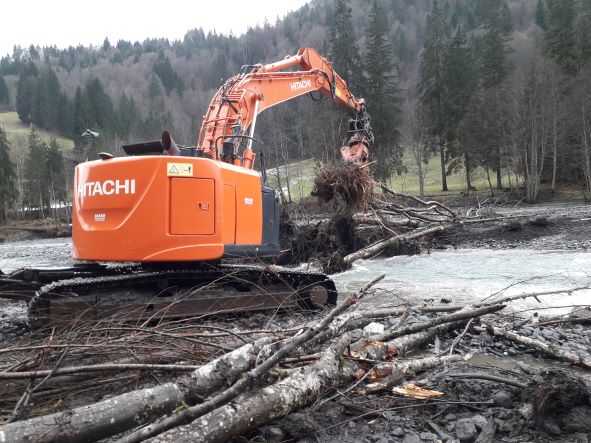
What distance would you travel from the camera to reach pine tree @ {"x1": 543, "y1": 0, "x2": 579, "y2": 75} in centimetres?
4306

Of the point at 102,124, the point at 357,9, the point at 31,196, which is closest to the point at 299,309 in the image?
the point at 31,196

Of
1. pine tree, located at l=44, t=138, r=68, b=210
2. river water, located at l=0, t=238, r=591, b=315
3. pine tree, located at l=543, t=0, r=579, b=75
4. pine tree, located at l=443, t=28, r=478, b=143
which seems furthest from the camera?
pine tree, located at l=44, t=138, r=68, b=210

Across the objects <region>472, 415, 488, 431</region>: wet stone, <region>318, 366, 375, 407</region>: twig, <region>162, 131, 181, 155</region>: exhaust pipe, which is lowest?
<region>472, 415, 488, 431</region>: wet stone

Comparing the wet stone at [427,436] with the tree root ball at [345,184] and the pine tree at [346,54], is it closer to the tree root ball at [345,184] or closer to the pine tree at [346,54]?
the tree root ball at [345,184]

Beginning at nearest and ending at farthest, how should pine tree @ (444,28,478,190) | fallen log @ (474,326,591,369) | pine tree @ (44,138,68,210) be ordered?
1. fallen log @ (474,326,591,369)
2. pine tree @ (444,28,478,190)
3. pine tree @ (44,138,68,210)

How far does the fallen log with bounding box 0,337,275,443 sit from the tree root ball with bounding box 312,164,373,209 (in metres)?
9.80

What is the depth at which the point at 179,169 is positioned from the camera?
661 cm

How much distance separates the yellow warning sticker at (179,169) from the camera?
6.55 metres

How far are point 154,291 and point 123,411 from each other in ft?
15.2

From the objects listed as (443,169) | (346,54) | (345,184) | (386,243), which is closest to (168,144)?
(345,184)

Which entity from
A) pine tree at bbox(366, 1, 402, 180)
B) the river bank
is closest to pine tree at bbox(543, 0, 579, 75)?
pine tree at bbox(366, 1, 402, 180)

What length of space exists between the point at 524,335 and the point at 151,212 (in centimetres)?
475

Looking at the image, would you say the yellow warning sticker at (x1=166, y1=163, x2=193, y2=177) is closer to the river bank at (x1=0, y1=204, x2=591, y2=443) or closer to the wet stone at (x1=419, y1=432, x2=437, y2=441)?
the river bank at (x1=0, y1=204, x2=591, y2=443)

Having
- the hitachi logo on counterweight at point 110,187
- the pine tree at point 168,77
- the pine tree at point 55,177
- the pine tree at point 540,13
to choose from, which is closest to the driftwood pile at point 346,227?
the hitachi logo on counterweight at point 110,187
